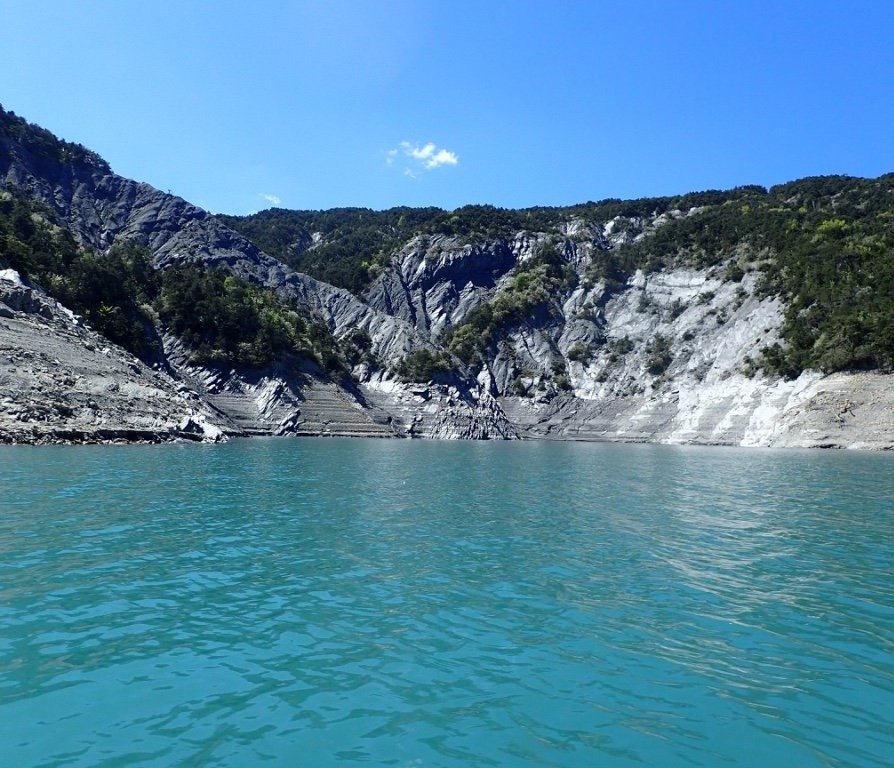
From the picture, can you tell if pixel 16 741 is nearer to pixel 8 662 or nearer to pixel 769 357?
pixel 8 662

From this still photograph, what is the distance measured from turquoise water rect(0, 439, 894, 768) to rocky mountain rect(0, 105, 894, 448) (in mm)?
42502

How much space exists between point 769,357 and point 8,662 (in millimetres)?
102959

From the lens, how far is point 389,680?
393 inches

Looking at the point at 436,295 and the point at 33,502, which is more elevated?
the point at 436,295

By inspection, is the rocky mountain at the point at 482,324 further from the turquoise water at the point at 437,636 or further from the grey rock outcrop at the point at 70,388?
the turquoise water at the point at 437,636

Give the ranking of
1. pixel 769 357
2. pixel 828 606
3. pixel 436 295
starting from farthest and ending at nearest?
1. pixel 436 295
2. pixel 769 357
3. pixel 828 606

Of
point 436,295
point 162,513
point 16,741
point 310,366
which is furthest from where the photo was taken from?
point 436,295

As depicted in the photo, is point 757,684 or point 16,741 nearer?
point 16,741

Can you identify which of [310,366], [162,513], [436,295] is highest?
[436,295]

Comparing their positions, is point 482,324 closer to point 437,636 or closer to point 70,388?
point 70,388

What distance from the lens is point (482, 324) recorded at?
136750 mm

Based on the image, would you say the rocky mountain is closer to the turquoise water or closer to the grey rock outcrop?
the grey rock outcrop

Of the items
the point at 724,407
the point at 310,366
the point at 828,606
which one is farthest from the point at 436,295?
the point at 828,606

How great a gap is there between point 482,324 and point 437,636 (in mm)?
126382
